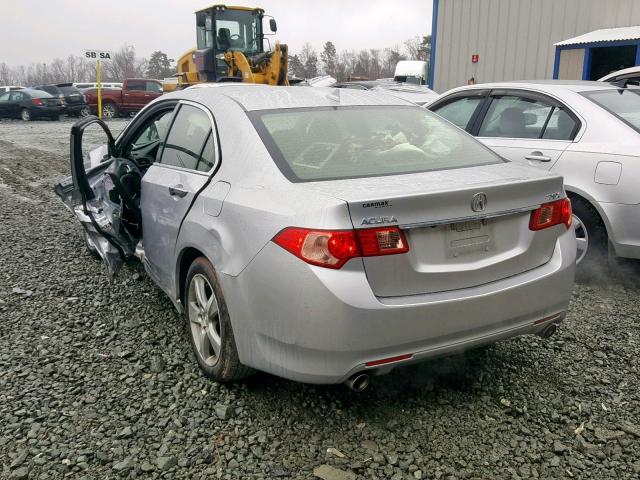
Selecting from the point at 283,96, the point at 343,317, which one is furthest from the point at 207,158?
the point at 343,317

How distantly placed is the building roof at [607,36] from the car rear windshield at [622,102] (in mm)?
10914

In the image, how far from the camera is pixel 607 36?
1491cm

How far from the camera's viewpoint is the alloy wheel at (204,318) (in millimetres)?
3037

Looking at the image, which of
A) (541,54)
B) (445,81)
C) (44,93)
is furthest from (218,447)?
(44,93)

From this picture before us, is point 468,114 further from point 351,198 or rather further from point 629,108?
point 351,198

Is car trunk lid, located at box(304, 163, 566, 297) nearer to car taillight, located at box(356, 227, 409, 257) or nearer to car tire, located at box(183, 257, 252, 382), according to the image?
car taillight, located at box(356, 227, 409, 257)

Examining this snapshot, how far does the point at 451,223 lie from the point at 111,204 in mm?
A: 3010

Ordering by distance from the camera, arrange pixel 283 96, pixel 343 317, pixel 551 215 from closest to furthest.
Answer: pixel 343 317, pixel 551 215, pixel 283 96

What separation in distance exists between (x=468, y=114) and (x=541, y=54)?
12515mm

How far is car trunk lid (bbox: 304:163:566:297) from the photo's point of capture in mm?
2414

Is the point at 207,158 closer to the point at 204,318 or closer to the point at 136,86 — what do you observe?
the point at 204,318

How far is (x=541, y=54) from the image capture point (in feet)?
54.2

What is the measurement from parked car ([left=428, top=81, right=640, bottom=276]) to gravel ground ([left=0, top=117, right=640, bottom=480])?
61 cm

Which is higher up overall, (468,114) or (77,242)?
(468,114)
